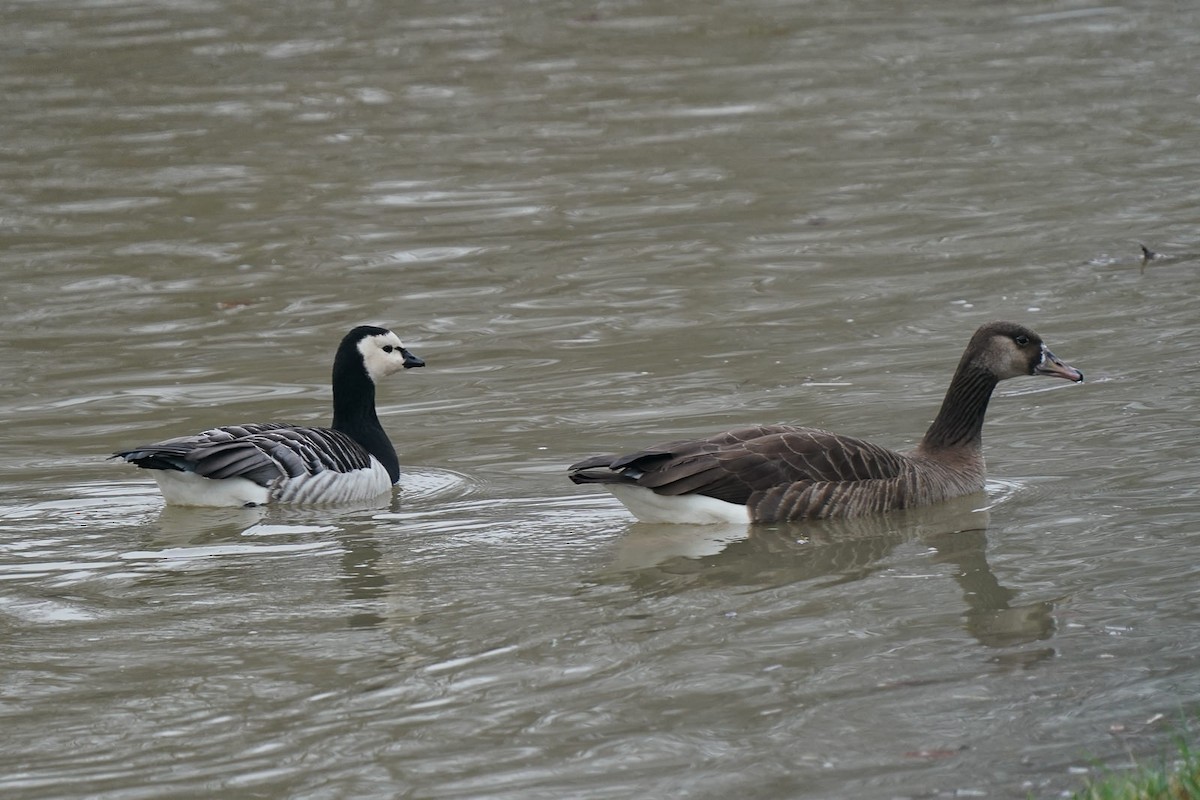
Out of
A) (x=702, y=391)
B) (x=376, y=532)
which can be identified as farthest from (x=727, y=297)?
(x=376, y=532)

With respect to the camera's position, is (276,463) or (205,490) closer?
(205,490)

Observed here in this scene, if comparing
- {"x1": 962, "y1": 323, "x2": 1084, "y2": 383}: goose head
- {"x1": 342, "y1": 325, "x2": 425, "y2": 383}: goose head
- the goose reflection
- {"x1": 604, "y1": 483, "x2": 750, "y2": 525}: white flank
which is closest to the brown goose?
{"x1": 604, "y1": 483, "x2": 750, "y2": 525}: white flank

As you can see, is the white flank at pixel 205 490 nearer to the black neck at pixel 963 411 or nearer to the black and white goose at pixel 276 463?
the black and white goose at pixel 276 463

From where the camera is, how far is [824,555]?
368 inches

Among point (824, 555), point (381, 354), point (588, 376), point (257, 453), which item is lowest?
point (824, 555)

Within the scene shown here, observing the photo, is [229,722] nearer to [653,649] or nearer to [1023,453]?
[653,649]

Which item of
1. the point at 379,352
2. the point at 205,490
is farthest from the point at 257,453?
the point at 379,352

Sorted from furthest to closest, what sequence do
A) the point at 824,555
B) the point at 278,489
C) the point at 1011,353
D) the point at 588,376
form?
the point at 588,376 → the point at 278,489 → the point at 1011,353 → the point at 824,555

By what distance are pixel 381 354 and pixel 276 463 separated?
4.58 feet

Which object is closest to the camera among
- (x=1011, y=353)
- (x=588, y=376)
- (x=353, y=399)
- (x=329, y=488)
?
(x=1011, y=353)

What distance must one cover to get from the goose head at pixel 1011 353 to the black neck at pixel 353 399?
374 centimetres

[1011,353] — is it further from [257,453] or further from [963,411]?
[257,453]

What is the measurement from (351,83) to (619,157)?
503cm

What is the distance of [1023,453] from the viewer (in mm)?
10930
